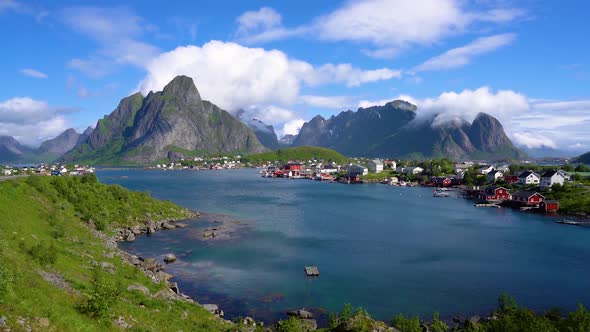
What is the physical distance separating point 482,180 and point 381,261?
87208mm

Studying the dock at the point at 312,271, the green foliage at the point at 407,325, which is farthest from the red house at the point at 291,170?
the green foliage at the point at 407,325

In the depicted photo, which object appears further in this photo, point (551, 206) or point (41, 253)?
point (551, 206)

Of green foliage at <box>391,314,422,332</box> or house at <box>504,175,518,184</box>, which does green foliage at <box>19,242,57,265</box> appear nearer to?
green foliage at <box>391,314,422,332</box>

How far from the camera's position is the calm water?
2766cm

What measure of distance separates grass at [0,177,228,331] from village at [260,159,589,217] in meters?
72.2

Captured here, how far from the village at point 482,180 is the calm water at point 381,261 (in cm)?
1356

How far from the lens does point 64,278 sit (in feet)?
59.4

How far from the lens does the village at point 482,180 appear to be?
7881 cm

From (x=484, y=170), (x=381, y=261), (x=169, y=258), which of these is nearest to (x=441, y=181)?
(x=484, y=170)

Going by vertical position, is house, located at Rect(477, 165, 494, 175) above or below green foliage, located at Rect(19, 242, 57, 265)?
above

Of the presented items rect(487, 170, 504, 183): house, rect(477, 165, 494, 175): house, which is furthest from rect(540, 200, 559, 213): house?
rect(477, 165, 494, 175): house

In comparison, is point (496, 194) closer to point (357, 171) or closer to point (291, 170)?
point (357, 171)

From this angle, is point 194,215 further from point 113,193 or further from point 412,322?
point 412,322

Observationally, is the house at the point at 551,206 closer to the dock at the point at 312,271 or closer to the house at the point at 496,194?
the house at the point at 496,194
